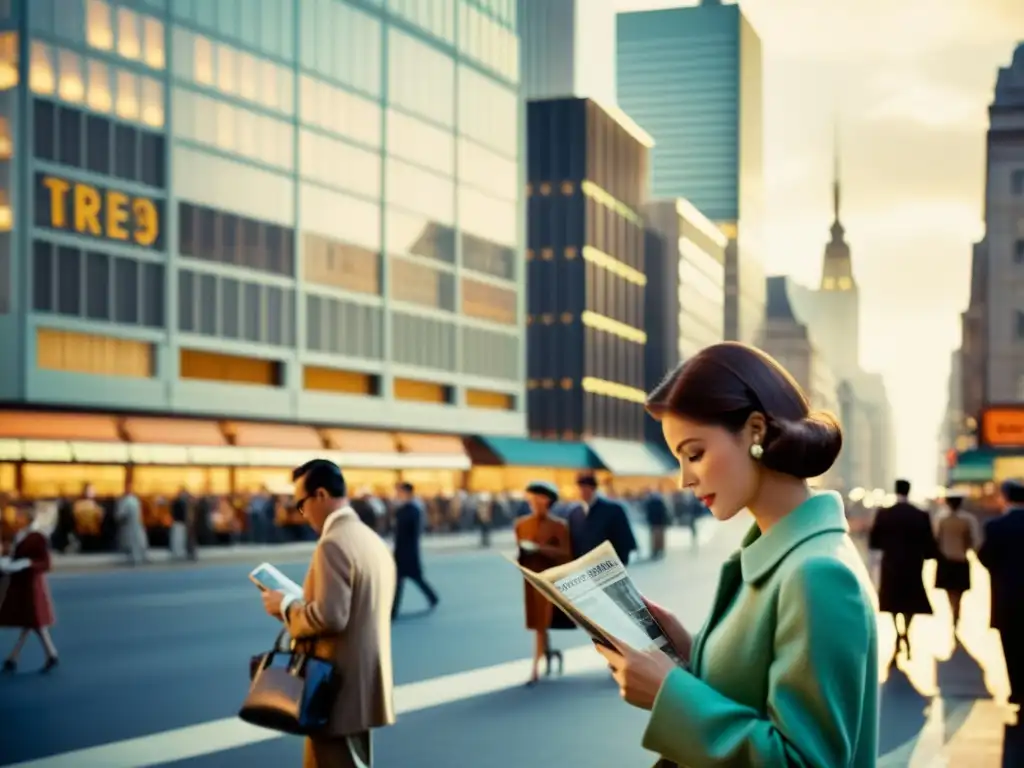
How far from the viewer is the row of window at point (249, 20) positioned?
5931cm

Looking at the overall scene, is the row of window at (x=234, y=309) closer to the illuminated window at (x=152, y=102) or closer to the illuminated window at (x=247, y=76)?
the illuminated window at (x=152, y=102)

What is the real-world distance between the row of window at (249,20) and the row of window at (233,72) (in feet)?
1.65

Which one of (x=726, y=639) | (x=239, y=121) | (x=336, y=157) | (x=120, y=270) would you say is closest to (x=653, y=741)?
(x=726, y=639)

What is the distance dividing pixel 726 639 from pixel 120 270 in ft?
175

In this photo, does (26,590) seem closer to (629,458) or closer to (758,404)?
(758,404)

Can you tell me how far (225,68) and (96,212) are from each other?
11022 mm

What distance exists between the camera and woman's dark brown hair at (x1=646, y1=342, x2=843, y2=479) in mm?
2557

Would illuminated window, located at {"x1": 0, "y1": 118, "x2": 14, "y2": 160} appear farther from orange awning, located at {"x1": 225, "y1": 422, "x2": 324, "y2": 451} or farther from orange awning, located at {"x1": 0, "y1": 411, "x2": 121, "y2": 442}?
orange awning, located at {"x1": 225, "y1": 422, "x2": 324, "y2": 451}

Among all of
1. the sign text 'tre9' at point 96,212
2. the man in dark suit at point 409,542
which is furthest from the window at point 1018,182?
the man in dark suit at point 409,542

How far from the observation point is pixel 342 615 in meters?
5.78

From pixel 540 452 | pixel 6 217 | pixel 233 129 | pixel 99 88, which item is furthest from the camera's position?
pixel 540 452

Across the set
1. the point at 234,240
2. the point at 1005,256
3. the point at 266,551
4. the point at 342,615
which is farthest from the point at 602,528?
the point at 1005,256

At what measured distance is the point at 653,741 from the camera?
101 inches

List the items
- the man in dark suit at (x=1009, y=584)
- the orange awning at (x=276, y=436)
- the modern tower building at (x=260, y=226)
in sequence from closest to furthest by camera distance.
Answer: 1. the man in dark suit at (x=1009, y=584)
2. the modern tower building at (x=260, y=226)
3. the orange awning at (x=276, y=436)
